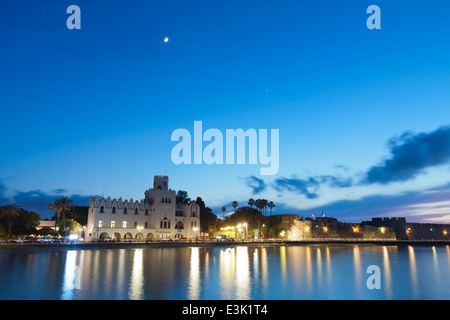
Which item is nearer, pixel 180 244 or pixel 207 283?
pixel 207 283

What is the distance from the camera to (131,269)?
2756 cm

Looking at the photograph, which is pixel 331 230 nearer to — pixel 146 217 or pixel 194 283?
pixel 146 217

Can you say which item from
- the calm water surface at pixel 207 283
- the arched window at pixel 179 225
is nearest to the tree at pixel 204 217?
the arched window at pixel 179 225

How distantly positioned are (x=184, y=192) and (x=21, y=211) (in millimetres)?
42949

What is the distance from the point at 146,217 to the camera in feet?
237

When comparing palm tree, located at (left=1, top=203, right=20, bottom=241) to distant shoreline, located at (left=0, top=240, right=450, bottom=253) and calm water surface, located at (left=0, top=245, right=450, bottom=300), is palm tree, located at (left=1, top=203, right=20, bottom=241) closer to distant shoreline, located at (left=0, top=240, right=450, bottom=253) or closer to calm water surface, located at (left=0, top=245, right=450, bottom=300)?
distant shoreline, located at (left=0, top=240, right=450, bottom=253)

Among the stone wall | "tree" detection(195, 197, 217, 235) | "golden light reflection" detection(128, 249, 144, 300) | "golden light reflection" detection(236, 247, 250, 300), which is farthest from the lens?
"tree" detection(195, 197, 217, 235)

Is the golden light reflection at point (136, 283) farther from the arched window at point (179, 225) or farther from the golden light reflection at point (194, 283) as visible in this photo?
the arched window at point (179, 225)

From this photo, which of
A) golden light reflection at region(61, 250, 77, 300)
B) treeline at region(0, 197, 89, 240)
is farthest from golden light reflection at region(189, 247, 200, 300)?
treeline at region(0, 197, 89, 240)

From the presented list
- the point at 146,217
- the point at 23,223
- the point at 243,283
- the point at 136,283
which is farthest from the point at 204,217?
the point at 136,283

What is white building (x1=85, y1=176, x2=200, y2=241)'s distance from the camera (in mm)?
66250

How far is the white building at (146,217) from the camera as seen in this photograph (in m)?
66.2

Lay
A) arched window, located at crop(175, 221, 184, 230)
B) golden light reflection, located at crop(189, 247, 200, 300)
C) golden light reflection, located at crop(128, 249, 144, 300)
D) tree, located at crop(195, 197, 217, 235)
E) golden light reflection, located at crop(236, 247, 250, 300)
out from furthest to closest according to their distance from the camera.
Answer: tree, located at crop(195, 197, 217, 235) → arched window, located at crop(175, 221, 184, 230) → golden light reflection, located at crop(236, 247, 250, 300) → golden light reflection, located at crop(189, 247, 200, 300) → golden light reflection, located at crop(128, 249, 144, 300)
